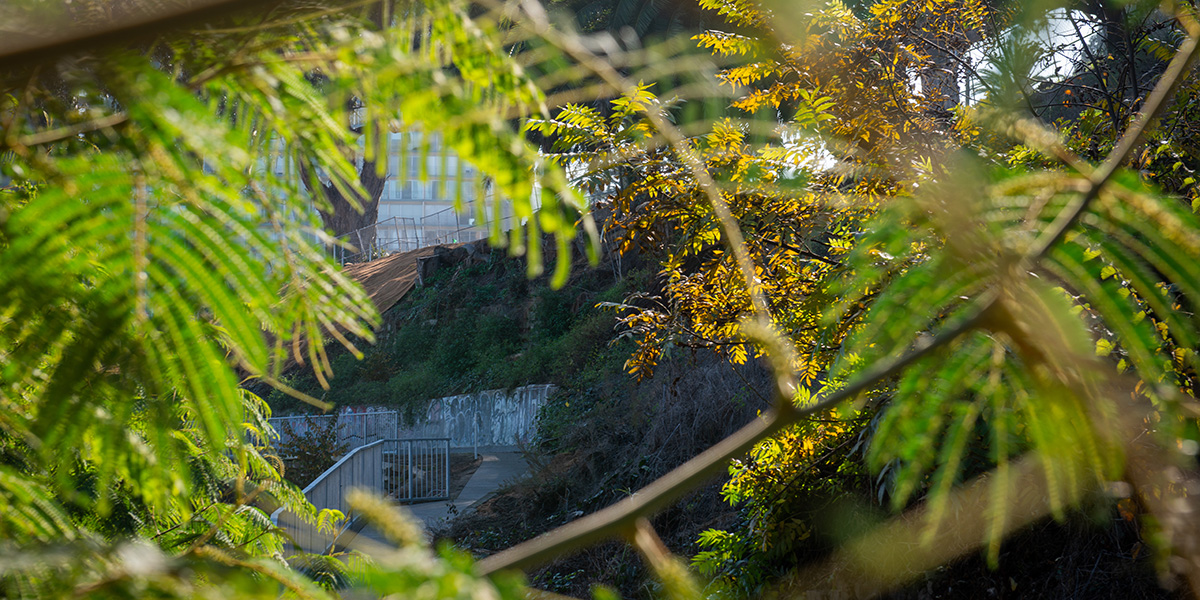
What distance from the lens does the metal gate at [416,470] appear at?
12227 mm

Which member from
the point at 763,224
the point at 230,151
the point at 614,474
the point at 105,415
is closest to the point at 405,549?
the point at 230,151

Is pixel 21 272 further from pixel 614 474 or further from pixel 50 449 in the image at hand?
pixel 614 474

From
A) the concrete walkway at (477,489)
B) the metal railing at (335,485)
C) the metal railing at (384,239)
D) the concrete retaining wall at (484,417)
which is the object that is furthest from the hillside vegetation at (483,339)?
the metal railing at (384,239)

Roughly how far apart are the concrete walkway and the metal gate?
45cm

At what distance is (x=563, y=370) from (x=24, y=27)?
13253 mm

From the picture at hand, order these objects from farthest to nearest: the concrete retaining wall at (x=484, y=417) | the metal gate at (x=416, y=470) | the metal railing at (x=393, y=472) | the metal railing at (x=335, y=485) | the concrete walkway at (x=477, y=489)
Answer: the concrete retaining wall at (x=484, y=417) → the metal gate at (x=416, y=470) → the concrete walkway at (x=477, y=489) → the metal railing at (x=393, y=472) → the metal railing at (x=335, y=485)

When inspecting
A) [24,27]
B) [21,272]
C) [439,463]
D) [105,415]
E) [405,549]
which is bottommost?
[439,463]

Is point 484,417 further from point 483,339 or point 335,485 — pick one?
point 335,485

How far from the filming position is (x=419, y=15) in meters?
0.76

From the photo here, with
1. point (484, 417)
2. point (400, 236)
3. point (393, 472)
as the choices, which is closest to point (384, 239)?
point (400, 236)

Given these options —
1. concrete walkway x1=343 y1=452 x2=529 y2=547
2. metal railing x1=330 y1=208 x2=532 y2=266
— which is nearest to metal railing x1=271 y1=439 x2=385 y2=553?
concrete walkway x1=343 y1=452 x2=529 y2=547

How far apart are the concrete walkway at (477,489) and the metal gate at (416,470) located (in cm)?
45

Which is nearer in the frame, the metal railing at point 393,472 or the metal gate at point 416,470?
the metal railing at point 393,472

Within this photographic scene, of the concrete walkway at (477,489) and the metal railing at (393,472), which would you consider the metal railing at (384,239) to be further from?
the concrete walkway at (477,489)
